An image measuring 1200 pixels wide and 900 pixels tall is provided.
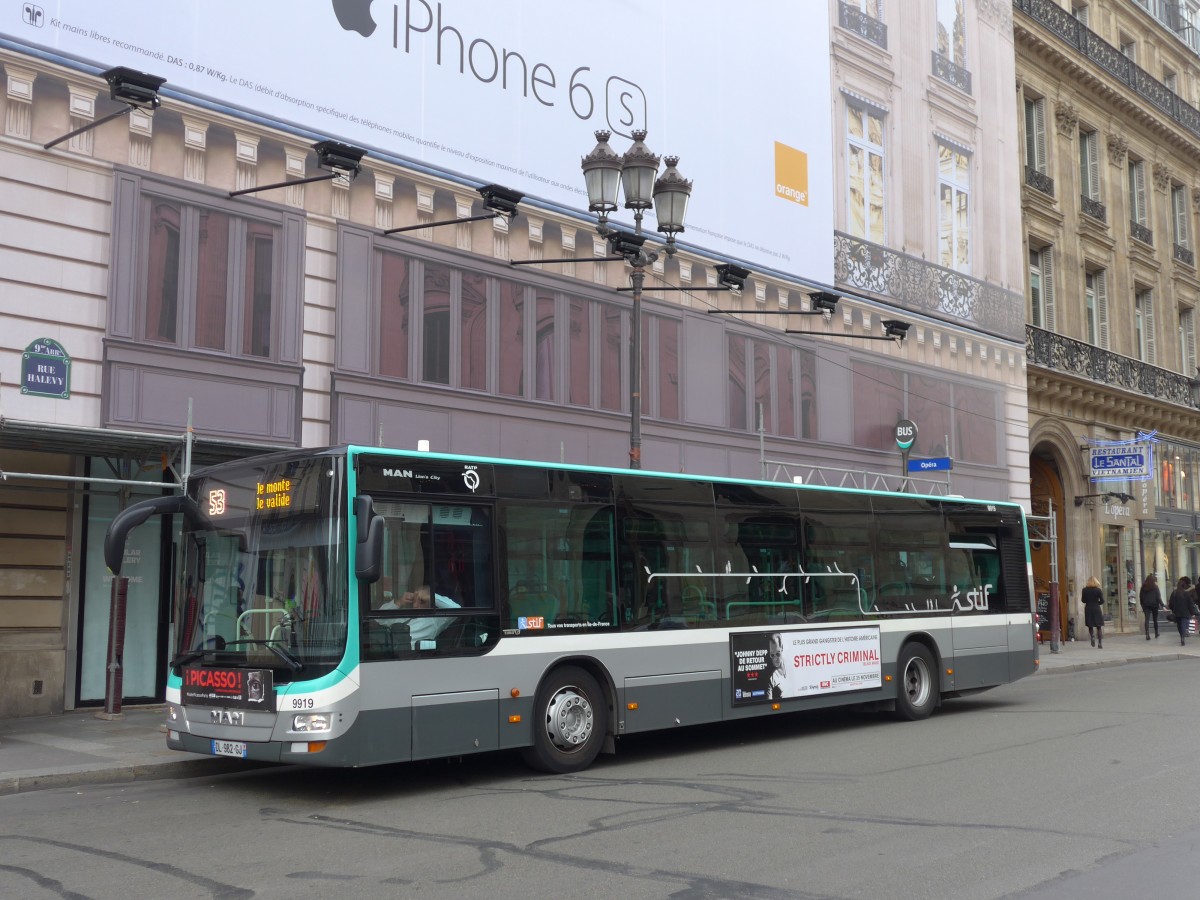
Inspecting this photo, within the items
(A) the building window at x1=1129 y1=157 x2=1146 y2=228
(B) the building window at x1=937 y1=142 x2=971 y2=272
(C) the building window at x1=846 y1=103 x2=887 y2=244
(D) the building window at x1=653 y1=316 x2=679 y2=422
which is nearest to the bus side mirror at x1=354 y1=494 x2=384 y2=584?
(D) the building window at x1=653 y1=316 x2=679 y2=422

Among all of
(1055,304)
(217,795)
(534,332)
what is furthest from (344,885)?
(1055,304)

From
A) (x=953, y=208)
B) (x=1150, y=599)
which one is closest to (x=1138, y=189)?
(x=953, y=208)

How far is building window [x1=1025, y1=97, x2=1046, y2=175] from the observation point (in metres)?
33.7

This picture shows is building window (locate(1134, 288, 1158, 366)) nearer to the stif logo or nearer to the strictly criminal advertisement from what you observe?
the stif logo

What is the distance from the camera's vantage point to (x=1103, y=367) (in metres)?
34.9

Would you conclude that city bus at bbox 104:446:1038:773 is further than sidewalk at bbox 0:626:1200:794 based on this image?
No

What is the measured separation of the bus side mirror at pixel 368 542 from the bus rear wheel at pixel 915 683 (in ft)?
26.8

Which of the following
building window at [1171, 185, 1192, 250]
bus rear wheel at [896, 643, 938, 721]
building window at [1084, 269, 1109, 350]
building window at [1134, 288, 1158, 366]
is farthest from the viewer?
building window at [1171, 185, 1192, 250]

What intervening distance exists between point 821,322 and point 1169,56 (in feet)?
77.6

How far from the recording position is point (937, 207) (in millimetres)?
29219

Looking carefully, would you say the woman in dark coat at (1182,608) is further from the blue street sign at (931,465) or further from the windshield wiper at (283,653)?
the windshield wiper at (283,653)

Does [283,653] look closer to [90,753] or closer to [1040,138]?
[90,753]

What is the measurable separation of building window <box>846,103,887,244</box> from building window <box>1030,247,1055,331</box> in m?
8.18

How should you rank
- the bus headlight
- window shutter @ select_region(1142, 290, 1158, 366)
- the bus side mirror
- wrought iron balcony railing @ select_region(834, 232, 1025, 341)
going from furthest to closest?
window shutter @ select_region(1142, 290, 1158, 366) < wrought iron balcony railing @ select_region(834, 232, 1025, 341) < the bus headlight < the bus side mirror
